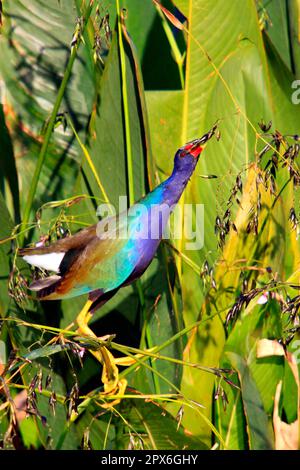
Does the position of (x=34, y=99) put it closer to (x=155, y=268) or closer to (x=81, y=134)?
(x=81, y=134)

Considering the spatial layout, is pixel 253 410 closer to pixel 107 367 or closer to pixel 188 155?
pixel 107 367

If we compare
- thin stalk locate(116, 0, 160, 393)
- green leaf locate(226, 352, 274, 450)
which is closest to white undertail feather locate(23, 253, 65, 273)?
thin stalk locate(116, 0, 160, 393)

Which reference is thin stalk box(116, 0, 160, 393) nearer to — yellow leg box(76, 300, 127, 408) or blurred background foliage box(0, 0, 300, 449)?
blurred background foliage box(0, 0, 300, 449)

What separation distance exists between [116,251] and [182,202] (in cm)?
32

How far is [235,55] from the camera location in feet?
5.11

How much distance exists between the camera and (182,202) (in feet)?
5.07

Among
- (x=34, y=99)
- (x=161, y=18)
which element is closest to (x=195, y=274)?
(x=34, y=99)

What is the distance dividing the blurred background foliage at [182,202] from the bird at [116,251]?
0.05m

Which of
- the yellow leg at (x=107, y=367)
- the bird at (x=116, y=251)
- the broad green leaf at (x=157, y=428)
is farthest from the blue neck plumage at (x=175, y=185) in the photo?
the broad green leaf at (x=157, y=428)

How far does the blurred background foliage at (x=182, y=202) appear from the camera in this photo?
127 centimetres

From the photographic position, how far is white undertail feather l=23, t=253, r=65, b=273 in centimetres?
124

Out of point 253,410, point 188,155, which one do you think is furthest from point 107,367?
point 188,155
